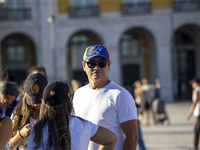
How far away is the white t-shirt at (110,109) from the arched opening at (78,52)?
2684cm

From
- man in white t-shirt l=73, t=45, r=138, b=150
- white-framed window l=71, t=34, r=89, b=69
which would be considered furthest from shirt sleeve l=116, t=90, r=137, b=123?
white-framed window l=71, t=34, r=89, b=69

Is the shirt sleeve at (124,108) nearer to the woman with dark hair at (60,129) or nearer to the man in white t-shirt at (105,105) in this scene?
the man in white t-shirt at (105,105)

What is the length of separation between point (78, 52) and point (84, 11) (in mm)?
4011

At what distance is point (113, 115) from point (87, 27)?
81.6 ft

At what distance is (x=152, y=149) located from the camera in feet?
32.1

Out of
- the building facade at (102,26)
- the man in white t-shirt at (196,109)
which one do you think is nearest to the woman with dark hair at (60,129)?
the man in white t-shirt at (196,109)

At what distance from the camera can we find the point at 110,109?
11.8 feet

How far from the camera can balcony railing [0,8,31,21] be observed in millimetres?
28047

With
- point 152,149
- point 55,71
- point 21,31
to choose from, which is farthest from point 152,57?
point 152,149

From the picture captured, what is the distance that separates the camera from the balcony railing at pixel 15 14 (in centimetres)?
2805

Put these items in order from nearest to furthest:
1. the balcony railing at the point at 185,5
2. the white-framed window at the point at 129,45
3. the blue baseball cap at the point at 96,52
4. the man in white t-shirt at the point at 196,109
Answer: the blue baseball cap at the point at 96,52 < the man in white t-shirt at the point at 196,109 < the balcony railing at the point at 185,5 < the white-framed window at the point at 129,45

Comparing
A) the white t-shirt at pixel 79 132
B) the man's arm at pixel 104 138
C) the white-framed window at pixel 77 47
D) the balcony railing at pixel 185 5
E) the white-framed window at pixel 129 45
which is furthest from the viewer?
the white-framed window at pixel 129 45

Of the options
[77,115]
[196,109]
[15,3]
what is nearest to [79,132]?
[77,115]

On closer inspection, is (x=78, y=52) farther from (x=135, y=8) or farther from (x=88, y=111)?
(x=88, y=111)
